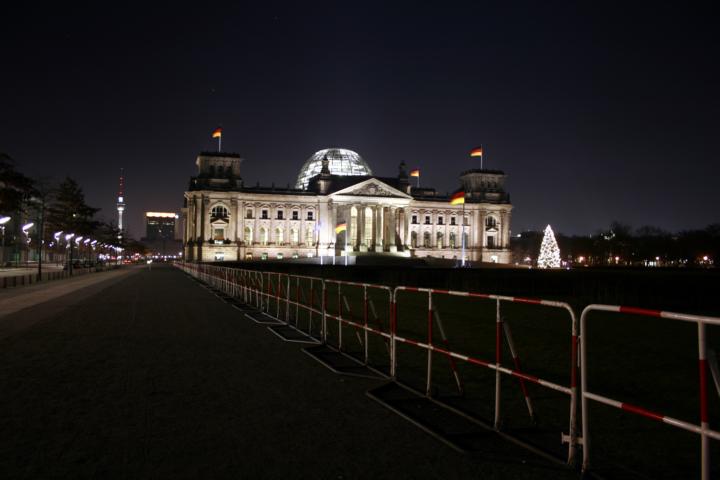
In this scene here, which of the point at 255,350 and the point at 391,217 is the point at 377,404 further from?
the point at 391,217

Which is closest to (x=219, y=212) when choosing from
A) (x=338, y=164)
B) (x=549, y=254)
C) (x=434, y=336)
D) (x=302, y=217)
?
(x=302, y=217)

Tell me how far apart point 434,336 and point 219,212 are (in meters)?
108

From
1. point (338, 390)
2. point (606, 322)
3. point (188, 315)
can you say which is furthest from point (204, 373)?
point (606, 322)

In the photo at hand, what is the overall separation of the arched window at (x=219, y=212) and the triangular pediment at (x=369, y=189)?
2174 centimetres

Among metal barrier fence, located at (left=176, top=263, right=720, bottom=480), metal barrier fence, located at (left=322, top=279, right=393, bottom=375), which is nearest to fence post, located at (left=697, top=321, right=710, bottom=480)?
metal barrier fence, located at (left=176, top=263, right=720, bottom=480)

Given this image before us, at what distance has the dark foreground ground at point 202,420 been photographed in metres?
6.24

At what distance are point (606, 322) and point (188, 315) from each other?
48.9 ft

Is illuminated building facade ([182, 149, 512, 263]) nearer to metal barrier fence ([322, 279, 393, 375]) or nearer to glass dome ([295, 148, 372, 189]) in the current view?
glass dome ([295, 148, 372, 189])

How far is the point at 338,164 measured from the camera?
141 metres

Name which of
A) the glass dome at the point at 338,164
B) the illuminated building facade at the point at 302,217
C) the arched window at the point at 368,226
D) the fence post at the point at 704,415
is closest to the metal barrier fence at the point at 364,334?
the fence post at the point at 704,415

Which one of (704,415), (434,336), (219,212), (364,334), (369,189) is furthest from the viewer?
(219,212)

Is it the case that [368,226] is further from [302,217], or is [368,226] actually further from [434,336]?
[434,336]

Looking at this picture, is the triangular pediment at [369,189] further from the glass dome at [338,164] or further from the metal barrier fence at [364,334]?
the metal barrier fence at [364,334]

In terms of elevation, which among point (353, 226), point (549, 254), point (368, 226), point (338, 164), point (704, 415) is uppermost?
point (338, 164)
